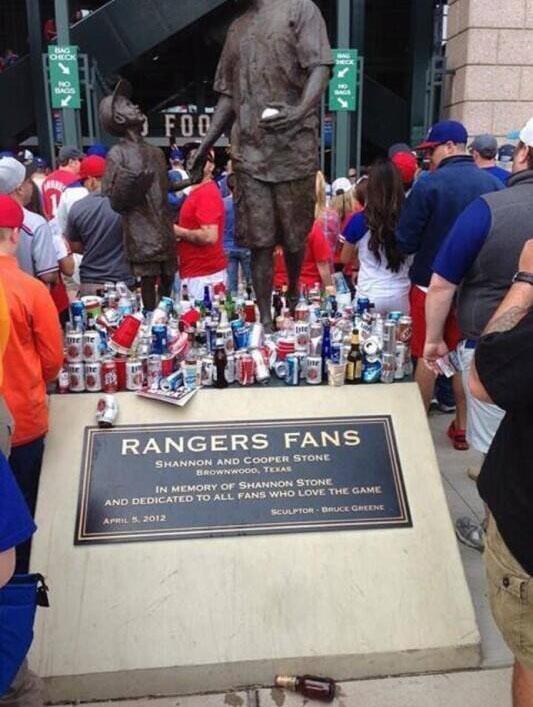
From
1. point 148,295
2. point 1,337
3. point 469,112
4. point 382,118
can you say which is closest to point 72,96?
point 469,112

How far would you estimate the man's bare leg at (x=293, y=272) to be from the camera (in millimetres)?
4737

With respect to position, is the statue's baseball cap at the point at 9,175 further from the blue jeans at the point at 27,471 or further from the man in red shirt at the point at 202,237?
the man in red shirt at the point at 202,237

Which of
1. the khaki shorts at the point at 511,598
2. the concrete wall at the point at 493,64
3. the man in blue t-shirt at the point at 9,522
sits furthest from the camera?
the concrete wall at the point at 493,64

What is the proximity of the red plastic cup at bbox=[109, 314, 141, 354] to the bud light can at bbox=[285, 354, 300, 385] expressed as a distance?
84 cm

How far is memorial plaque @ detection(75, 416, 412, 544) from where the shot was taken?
3.11 meters

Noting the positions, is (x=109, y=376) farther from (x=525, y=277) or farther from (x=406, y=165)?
(x=406, y=165)

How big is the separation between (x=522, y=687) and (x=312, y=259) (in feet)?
13.3

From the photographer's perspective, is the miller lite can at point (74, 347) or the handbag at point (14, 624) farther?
→ the miller lite can at point (74, 347)

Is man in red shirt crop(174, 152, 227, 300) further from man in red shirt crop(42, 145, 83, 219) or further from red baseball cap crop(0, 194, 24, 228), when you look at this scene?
red baseball cap crop(0, 194, 24, 228)

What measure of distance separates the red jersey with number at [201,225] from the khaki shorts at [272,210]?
116 centimetres

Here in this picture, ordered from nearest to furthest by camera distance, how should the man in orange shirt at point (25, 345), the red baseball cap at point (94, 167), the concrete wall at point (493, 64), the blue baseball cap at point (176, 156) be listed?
the man in orange shirt at point (25, 345), the red baseball cap at point (94, 167), the blue baseball cap at point (176, 156), the concrete wall at point (493, 64)

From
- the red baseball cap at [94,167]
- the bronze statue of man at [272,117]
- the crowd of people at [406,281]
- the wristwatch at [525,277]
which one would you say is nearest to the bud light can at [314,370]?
the crowd of people at [406,281]

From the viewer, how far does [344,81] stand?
12.4m

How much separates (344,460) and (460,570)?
0.70 metres
